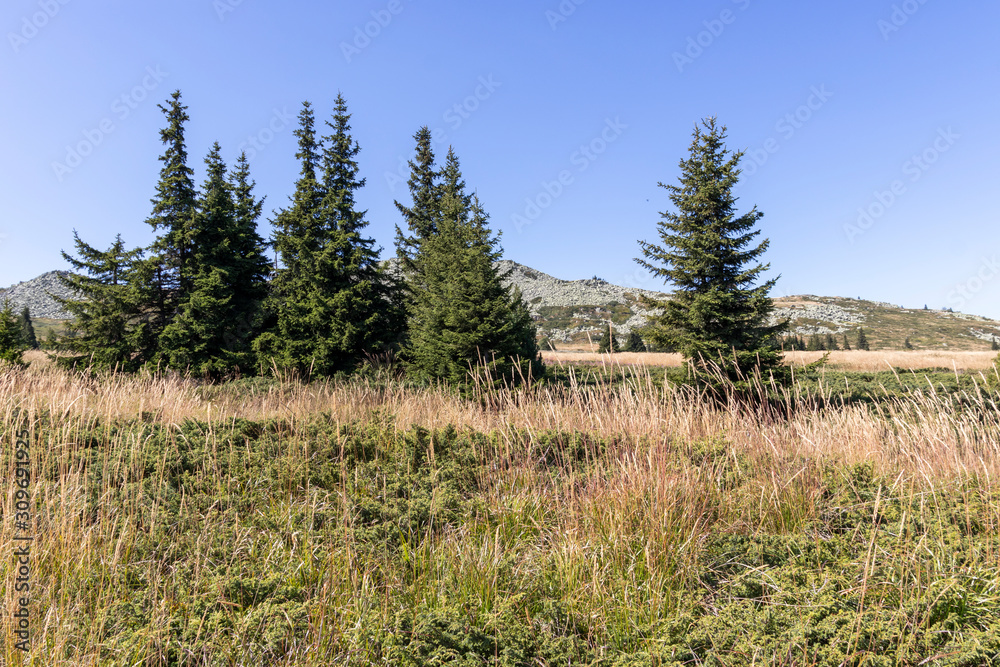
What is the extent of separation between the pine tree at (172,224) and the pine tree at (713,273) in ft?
63.1

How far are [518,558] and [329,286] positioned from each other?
714 inches

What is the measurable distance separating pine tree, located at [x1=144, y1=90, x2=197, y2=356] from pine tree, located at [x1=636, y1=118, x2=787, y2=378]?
19247 mm

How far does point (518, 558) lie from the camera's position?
2.95 meters

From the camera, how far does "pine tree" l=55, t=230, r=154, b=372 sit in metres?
18.8

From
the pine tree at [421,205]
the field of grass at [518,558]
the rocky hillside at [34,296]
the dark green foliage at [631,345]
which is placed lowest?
the field of grass at [518,558]

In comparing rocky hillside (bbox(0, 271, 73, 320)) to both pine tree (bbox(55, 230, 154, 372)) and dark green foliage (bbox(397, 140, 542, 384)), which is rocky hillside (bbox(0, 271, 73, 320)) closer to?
pine tree (bbox(55, 230, 154, 372))

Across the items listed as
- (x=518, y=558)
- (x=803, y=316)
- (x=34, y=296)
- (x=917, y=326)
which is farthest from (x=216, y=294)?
(x=34, y=296)

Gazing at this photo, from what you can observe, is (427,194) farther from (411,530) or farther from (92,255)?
(411,530)

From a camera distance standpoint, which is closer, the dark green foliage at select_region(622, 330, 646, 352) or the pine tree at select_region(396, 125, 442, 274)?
the dark green foliage at select_region(622, 330, 646, 352)

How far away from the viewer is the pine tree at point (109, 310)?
1878 centimetres

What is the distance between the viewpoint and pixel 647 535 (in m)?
2.83

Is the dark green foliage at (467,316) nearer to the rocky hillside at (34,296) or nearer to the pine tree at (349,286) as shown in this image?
the pine tree at (349,286)

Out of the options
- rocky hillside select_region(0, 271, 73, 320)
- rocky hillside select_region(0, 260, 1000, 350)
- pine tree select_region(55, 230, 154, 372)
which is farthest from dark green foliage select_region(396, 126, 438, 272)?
rocky hillside select_region(0, 271, 73, 320)

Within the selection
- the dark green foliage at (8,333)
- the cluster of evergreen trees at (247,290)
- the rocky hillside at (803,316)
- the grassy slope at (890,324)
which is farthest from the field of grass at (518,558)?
the grassy slope at (890,324)
